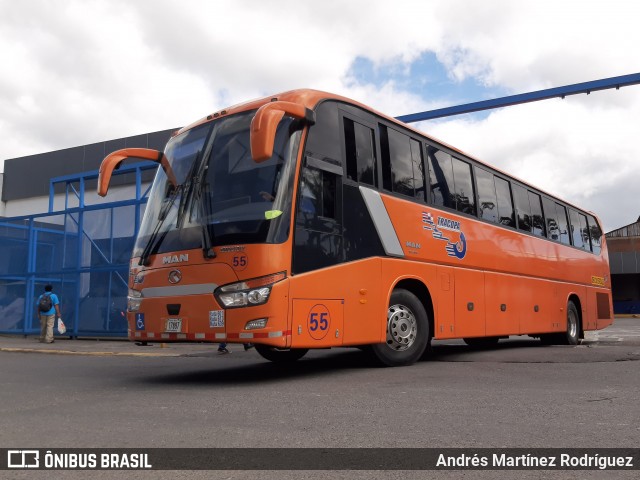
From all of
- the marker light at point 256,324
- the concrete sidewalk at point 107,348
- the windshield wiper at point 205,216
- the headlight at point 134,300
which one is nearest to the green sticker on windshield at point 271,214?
the windshield wiper at point 205,216

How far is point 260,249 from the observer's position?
6426mm

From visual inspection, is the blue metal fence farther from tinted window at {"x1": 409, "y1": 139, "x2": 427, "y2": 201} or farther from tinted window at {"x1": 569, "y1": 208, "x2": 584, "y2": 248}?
tinted window at {"x1": 569, "y1": 208, "x2": 584, "y2": 248}

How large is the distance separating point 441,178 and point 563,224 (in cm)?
649

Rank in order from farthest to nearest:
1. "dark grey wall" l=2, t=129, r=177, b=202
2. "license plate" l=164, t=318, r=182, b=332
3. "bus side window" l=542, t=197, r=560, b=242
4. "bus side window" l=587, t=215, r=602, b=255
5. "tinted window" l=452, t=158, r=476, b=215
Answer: "dark grey wall" l=2, t=129, r=177, b=202, "bus side window" l=587, t=215, r=602, b=255, "bus side window" l=542, t=197, r=560, b=242, "tinted window" l=452, t=158, r=476, b=215, "license plate" l=164, t=318, r=182, b=332

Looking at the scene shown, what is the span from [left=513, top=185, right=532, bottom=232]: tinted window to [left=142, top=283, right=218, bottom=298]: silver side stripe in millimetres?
7516

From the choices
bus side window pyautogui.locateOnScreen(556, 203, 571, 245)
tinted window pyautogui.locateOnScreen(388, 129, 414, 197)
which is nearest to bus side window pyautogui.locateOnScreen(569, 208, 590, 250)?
bus side window pyautogui.locateOnScreen(556, 203, 571, 245)

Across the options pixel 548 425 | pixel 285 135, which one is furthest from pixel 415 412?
pixel 285 135

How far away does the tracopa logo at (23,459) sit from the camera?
3570mm

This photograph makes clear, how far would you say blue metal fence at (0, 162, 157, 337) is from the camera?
16.9 m

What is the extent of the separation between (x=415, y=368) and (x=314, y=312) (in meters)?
2.08

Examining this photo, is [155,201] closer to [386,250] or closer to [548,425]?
[386,250]

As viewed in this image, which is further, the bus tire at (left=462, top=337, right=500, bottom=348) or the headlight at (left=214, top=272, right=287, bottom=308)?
the bus tire at (left=462, top=337, right=500, bottom=348)

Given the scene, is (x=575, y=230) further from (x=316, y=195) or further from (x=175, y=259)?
(x=175, y=259)

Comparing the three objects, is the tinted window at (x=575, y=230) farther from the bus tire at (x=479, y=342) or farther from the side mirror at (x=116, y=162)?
the side mirror at (x=116, y=162)
